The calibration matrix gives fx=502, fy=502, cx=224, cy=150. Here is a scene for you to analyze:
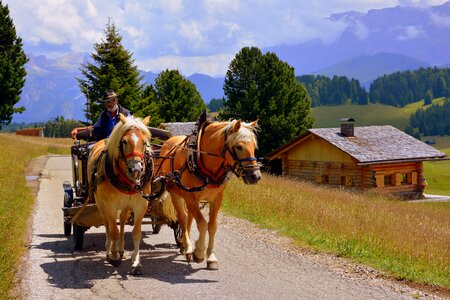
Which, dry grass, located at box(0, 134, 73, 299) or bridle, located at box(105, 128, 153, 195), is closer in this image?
bridle, located at box(105, 128, 153, 195)

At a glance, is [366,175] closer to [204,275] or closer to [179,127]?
[179,127]

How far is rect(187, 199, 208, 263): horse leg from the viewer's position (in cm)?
763

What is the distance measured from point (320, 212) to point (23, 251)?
23.6 feet

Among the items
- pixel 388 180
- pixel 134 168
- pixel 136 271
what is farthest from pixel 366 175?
pixel 134 168

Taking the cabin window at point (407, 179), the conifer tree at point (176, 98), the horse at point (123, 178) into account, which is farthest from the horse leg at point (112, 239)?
the conifer tree at point (176, 98)

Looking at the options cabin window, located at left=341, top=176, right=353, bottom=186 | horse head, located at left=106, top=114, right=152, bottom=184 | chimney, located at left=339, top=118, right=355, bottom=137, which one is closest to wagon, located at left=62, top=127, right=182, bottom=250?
horse head, located at left=106, top=114, right=152, bottom=184

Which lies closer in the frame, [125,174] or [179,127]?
[125,174]

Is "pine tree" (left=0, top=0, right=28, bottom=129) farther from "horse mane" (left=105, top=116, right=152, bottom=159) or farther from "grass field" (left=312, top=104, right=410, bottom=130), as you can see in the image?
"grass field" (left=312, top=104, right=410, bottom=130)

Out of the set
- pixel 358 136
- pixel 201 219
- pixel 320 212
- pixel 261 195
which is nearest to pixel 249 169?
pixel 201 219

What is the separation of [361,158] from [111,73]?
18.5 metres

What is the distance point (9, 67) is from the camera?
40.4 metres

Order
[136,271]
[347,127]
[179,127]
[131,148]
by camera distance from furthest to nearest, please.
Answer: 1. [179,127]
2. [347,127]
3. [136,271]
4. [131,148]

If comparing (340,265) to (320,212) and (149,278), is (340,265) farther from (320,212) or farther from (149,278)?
(320,212)

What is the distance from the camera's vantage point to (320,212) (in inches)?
508
